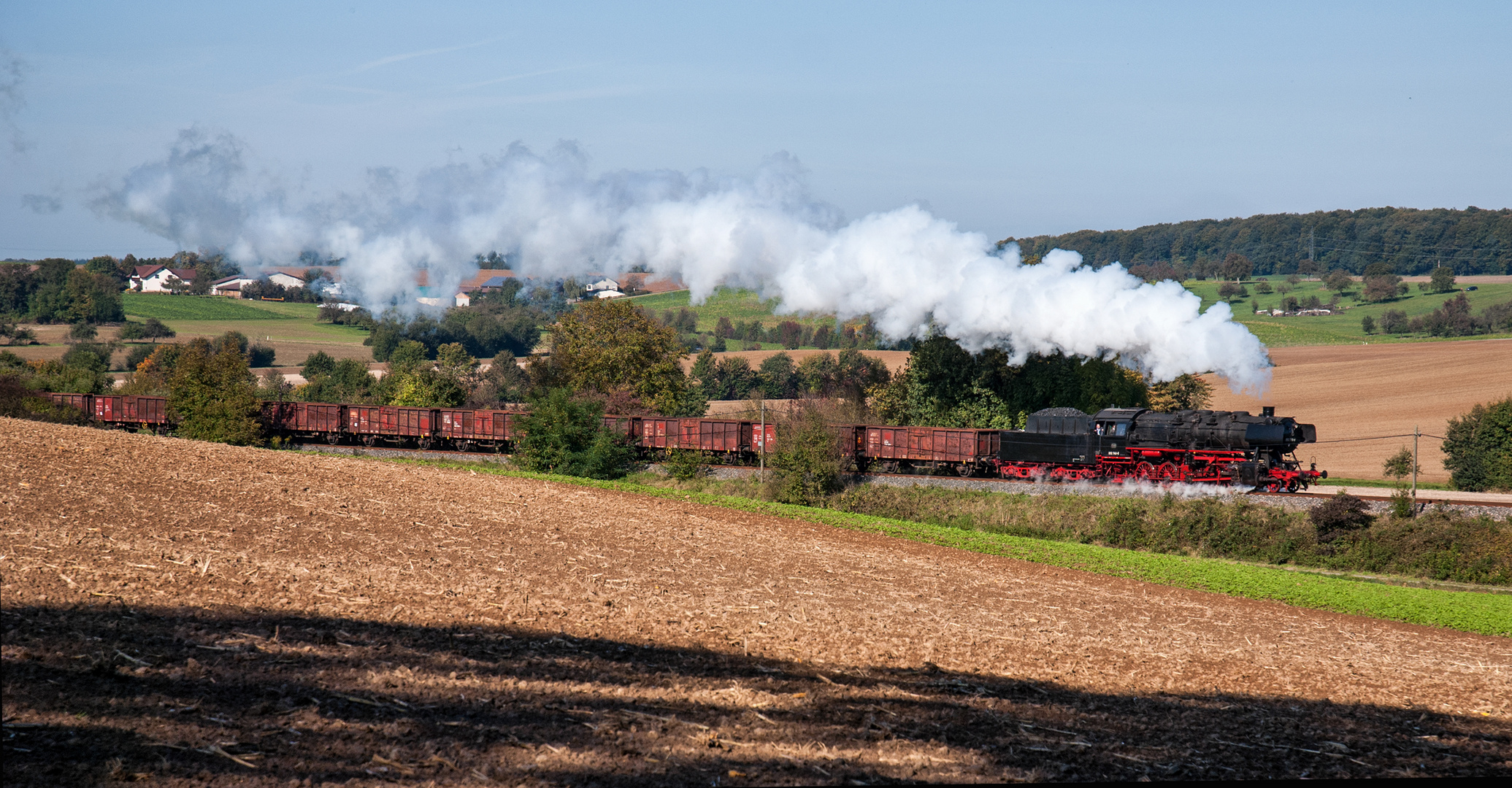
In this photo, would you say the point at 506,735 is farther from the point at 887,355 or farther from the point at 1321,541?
the point at 887,355

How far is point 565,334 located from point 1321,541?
152 feet

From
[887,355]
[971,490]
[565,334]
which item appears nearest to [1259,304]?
[887,355]

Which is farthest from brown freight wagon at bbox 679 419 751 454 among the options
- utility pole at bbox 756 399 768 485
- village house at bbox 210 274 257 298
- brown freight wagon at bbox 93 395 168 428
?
village house at bbox 210 274 257 298

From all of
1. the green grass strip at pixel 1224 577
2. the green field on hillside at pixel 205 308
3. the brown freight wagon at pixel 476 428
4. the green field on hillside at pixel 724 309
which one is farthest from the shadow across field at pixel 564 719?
the green field on hillside at pixel 205 308

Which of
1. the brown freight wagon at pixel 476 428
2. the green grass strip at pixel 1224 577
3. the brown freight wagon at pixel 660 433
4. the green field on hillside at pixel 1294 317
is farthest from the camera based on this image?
the green field on hillside at pixel 1294 317

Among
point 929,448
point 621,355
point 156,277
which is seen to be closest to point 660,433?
point 929,448

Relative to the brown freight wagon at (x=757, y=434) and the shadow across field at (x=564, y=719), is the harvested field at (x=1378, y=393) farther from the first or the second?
the shadow across field at (x=564, y=719)

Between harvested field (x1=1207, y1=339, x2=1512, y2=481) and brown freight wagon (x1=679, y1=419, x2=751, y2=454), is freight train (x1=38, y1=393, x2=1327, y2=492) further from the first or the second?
harvested field (x1=1207, y1=339, x2=1512, y2=481)

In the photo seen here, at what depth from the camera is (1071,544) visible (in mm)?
31531

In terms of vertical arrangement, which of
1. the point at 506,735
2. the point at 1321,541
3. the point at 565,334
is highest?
the point at 565,334

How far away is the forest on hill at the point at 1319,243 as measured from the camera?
148 meters

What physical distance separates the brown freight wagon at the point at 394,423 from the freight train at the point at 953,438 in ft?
0.19

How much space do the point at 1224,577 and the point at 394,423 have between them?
43.7 metres

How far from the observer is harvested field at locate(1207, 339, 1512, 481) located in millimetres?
60688
